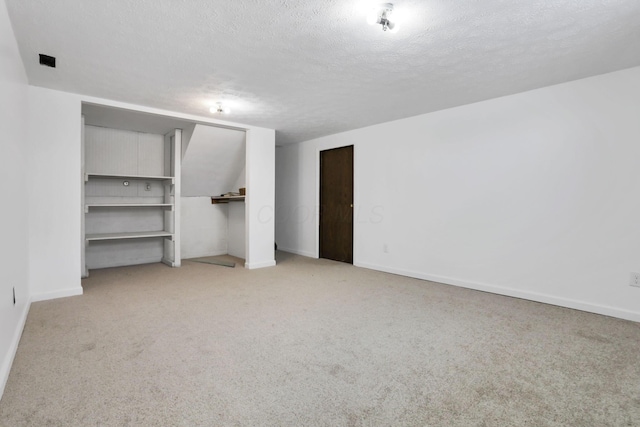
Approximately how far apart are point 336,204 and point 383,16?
3838 millimetres

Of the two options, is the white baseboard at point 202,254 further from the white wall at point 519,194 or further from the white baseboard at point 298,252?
the white wall at point 519,194

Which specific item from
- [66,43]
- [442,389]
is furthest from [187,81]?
[442,389]

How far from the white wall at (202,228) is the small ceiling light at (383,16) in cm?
489

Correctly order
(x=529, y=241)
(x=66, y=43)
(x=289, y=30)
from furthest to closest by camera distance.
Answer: (x=529, y=241) < (x=66, y=43) < (x=289, y=30)

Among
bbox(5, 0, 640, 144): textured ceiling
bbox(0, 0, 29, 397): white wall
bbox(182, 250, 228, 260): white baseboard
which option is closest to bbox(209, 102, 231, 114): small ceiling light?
bbox(5, 0, 640, 144): textured ceiling

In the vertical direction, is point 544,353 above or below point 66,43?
below

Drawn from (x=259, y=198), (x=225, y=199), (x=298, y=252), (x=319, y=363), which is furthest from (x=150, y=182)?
(x=319, y=363)

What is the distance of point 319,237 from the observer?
19.6ft

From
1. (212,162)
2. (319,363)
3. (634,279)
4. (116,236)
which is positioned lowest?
(319,363)

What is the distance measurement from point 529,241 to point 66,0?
4.32 m

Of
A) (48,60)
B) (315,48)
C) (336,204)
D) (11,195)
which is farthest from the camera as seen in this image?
(336,204)

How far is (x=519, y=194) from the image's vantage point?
139 inches

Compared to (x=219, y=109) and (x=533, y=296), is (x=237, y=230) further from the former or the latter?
(x=533, y=296)

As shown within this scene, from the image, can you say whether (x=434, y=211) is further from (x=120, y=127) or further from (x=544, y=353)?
(x=120, y=127)
